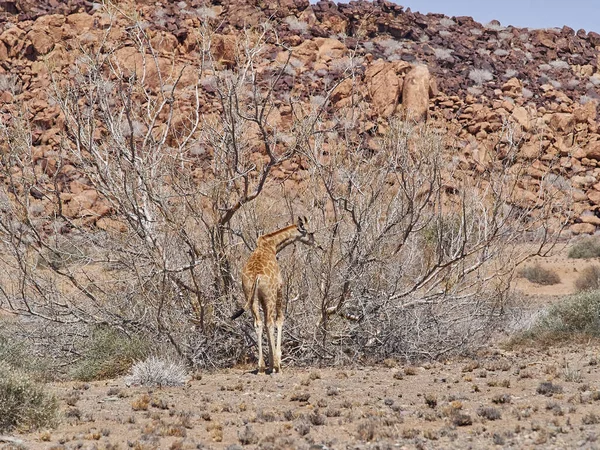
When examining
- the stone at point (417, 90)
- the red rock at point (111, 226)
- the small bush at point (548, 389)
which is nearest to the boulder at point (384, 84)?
the stone at point (417, 90)

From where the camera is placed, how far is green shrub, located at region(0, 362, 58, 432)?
275 inches

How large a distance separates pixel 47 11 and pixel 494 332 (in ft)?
95.0

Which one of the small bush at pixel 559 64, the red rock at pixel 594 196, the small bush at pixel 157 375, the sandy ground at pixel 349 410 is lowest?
the red rock at pixel 594 196

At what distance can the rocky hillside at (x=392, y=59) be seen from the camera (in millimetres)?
32125

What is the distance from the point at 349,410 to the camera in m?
7.57

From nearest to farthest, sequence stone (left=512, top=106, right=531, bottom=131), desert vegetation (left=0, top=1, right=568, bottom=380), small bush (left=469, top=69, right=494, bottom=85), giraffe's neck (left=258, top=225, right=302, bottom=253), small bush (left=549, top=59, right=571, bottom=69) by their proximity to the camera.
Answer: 1. giraffe's neck (left=258, top=225, right=302, bottom=253)
2. desert vegetation (left=0, top=1, right=568, bottom=380)
3. stone (left=512, top=106, right=531, bottom=131)
4. small bush (left=469, top=69, right=494, bottom=85)
5. small bush (left=549, top=59, right=571, bottom=69)

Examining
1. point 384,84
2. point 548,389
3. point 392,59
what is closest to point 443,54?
point 392,59

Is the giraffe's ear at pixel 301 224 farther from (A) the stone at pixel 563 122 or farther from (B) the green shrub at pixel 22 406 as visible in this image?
(A) the stone at pixel 563 122

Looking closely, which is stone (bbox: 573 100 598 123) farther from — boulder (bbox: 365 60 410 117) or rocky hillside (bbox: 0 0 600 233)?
boulder (bbox: 365 60 410 117)

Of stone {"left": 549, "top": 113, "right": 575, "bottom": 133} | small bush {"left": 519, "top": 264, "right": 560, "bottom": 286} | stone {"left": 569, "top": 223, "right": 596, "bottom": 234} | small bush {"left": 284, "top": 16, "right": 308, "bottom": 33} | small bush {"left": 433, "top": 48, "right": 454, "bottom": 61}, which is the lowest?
small bush {"left": 519, "top": 264, "right": 560, "bottom": 286}

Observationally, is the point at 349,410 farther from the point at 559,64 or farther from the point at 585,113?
the point at 559,64

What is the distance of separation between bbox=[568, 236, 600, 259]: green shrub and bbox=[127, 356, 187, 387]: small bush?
23.2 m

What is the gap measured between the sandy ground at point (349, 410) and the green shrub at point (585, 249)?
20141mm

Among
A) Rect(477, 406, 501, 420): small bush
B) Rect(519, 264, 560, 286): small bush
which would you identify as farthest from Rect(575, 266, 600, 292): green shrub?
Rect(477, 406, 501, 420): small bush
